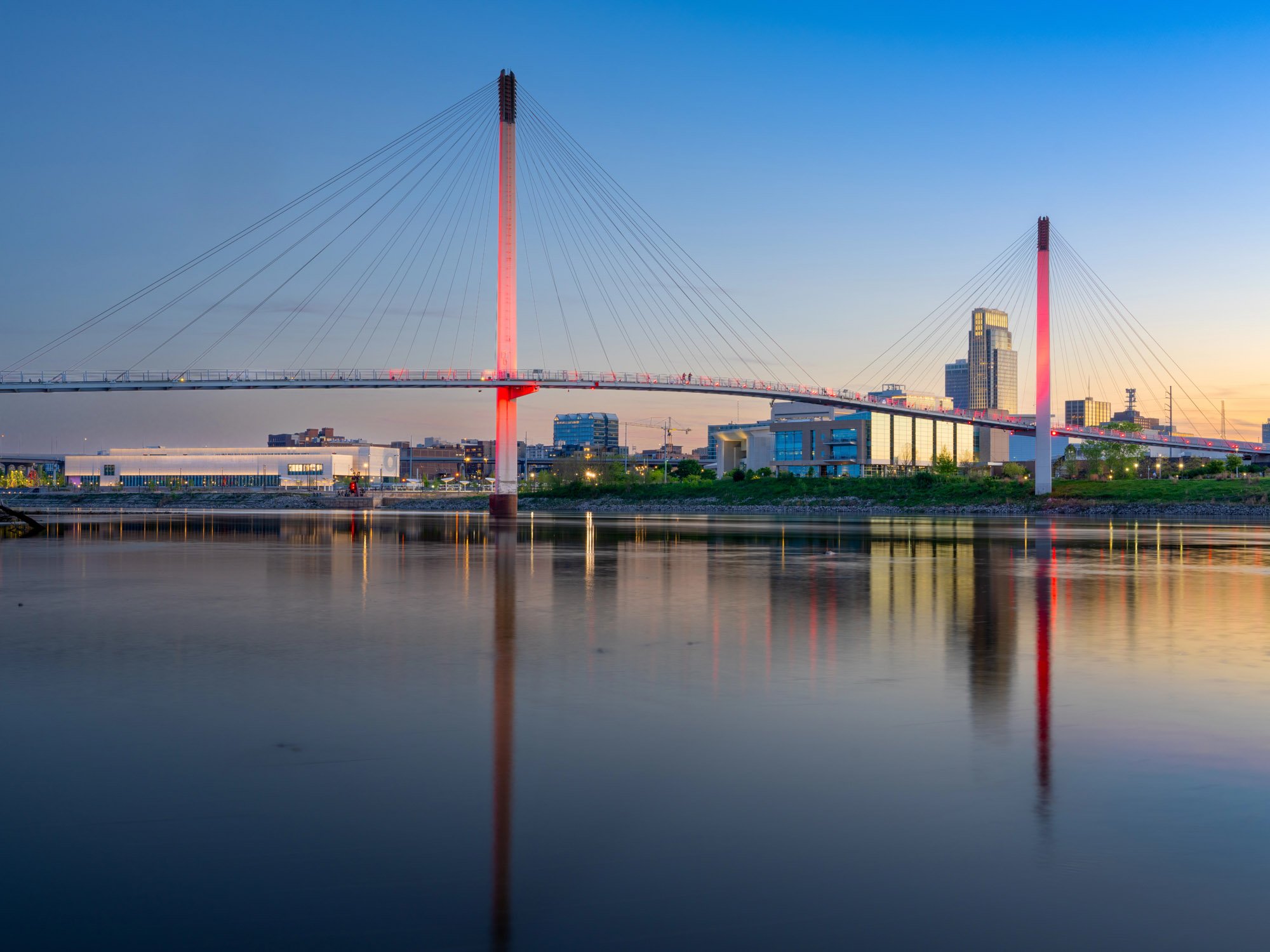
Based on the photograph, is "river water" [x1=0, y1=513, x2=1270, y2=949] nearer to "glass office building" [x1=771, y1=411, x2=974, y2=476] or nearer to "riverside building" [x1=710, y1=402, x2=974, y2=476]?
"glass office building" [x1=771, y1=411, x2=974, y2=476]

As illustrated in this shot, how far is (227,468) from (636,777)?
649 feet

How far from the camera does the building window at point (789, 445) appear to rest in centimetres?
17350

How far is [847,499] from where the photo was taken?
104625mm

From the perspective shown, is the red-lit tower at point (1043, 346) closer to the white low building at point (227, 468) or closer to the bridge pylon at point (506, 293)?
the bridge pylon at point (506, 293)

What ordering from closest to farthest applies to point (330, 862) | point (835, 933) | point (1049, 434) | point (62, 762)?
1. point (835, 933)
2. point (330, 862)
3. point (62, 762)
4. point (1049, 434)

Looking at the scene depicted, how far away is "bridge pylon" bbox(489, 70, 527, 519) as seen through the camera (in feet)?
225

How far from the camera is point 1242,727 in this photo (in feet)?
27.1

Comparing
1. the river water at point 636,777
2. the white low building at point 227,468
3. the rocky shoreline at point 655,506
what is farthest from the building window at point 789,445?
the river water at point 636,777

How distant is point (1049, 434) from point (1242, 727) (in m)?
84.4

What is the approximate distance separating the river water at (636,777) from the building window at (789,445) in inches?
6224

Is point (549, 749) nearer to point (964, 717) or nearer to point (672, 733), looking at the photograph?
point (672, 733)

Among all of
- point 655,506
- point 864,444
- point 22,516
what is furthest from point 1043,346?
point 864,444

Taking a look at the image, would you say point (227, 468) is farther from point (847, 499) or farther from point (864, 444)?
point (847, 499)

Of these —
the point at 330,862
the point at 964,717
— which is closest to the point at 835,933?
the point at 330,862
